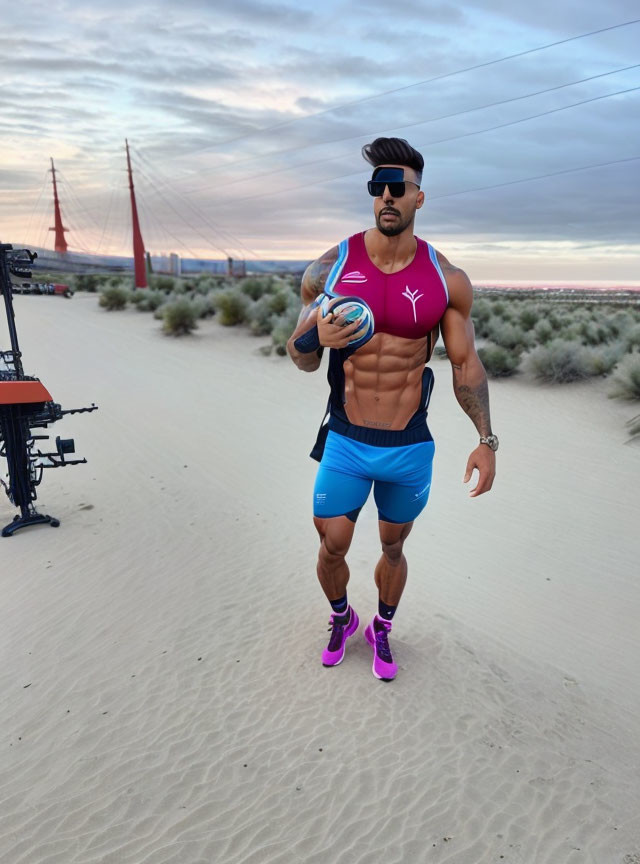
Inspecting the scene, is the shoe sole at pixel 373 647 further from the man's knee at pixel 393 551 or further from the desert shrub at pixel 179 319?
the desert shrub at pixel 179 319

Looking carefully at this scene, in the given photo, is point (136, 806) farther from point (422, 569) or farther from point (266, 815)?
point (422, 569)

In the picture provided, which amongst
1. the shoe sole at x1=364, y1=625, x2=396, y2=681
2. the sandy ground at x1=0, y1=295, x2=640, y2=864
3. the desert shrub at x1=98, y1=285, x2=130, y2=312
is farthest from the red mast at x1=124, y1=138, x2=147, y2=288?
the shoe sole at x1=364, y1=625, x2=396, y2=681

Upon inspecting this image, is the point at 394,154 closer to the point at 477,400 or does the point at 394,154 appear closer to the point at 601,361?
the point at 477,400

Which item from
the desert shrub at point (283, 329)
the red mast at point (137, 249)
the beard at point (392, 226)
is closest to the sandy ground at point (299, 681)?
the beard at point (392, 226)

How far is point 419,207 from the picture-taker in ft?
10.2

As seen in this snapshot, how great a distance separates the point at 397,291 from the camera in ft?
9.94

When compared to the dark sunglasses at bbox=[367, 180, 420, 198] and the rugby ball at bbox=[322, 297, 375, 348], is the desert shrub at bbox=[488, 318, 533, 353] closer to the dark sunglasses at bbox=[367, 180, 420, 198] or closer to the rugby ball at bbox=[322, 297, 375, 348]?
the dark sunglasses at bbox=[367, 180, 420, 198]

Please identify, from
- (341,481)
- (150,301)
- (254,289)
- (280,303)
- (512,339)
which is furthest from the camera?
(254,289)

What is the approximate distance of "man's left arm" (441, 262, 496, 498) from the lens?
123 inches

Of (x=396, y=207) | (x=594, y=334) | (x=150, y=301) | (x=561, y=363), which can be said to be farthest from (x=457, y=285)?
(x=150, y=301)

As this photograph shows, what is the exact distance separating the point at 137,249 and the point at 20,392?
29.8m

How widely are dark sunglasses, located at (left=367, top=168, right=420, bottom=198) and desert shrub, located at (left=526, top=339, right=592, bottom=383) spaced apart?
32.3 feet

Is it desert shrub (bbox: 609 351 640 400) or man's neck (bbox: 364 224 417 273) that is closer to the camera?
man's neck (bbox: 364 224 417 273)

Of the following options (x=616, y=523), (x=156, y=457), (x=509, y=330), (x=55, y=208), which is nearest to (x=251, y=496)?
(x=156, y=457)
